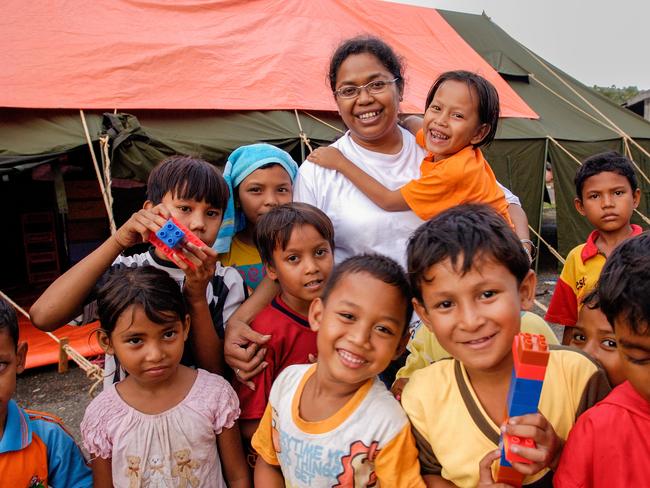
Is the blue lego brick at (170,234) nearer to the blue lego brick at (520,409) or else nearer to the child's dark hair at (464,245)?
the child's dark hair at (464,245)

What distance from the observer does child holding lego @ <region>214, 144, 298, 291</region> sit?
6.67 feet

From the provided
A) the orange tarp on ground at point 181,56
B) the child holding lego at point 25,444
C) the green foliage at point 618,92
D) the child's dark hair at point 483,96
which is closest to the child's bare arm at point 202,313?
the child holding lego at point 25,444

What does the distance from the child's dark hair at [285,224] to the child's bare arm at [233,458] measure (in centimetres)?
62

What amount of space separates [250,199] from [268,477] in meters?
1.07

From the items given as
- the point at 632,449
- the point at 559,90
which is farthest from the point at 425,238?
the point at 559,90

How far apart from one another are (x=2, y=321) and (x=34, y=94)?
3.58 m

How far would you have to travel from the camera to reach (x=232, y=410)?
5.20 feet

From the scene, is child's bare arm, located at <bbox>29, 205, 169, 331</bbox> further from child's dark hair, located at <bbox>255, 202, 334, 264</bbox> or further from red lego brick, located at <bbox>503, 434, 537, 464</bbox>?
red lego brick, located at <bbox>503, 434, 537, 464</bbox>

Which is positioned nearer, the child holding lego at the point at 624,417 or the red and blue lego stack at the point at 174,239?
the child holding lego at the point at 624,417

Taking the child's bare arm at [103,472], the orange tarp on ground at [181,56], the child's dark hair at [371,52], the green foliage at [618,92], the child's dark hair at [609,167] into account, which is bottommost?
the child's bare arm at [103,472]

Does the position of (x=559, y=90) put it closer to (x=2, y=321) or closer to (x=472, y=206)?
(x=472, y=206)

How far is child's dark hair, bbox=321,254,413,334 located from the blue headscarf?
69 centimetres

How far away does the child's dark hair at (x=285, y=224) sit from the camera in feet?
5.70

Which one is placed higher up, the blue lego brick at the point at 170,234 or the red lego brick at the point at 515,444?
the blue lego brick at the point at 170,234
